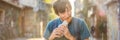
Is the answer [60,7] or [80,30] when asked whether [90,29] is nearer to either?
[80,30]

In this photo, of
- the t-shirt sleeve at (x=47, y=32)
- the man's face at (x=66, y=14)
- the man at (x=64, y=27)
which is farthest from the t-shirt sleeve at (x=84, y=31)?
the t-shirt sleeve at (x=47, y=32)

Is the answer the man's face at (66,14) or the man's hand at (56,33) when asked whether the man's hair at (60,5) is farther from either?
the man's hand at (56,33)

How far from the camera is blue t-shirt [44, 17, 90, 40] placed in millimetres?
2426

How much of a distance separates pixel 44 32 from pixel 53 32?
0.21 feet

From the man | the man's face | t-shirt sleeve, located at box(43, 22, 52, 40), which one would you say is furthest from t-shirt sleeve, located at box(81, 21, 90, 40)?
t-shirt sleeve, located at box(43, 22, 52, 40)

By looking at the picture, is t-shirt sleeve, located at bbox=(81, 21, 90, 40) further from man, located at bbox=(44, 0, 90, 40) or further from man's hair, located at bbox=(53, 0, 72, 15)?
man's hair, located at bbox=(53, 0, 72, 15)

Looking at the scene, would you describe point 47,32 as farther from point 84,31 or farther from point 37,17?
point 84,31

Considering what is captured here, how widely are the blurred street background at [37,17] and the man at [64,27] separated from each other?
0.03m

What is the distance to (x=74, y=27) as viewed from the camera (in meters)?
2.43

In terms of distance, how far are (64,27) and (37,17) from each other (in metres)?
0.20

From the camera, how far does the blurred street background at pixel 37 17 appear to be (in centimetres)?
245

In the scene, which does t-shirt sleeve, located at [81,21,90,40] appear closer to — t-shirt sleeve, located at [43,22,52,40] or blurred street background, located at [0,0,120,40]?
blurred street background, located at [0,0,120,40]

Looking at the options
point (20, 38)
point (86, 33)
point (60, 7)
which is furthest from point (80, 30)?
point (20, 38)

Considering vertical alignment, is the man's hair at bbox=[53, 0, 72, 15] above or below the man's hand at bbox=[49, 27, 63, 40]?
above
